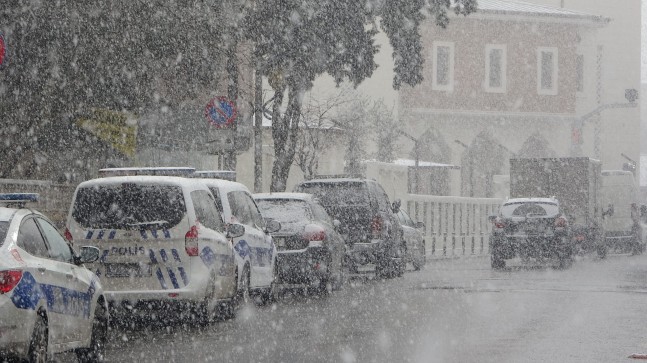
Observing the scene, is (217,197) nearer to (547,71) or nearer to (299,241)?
(299,241)

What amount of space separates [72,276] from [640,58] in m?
71.2

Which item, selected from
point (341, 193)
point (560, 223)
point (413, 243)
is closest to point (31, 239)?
point (341, 193)

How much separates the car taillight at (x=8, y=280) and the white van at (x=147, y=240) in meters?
4.81

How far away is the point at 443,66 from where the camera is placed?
62969mm

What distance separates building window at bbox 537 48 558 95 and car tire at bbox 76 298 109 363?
53749 millimetres

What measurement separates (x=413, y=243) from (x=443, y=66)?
112 feet

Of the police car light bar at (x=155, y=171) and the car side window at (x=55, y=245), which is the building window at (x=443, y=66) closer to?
the police car light bar at (x=155, y=171)

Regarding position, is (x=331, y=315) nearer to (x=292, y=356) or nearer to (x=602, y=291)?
(x=292, y=356)

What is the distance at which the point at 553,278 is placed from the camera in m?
25.1

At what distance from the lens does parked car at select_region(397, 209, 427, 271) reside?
2896cm

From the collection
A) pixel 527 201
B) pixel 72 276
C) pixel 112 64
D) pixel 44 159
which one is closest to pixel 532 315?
pixel 72 276

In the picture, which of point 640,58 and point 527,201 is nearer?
point 527,201

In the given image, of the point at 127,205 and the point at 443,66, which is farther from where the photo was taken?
the point at 443,66

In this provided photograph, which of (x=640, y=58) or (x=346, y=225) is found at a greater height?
(x=640, y=58)
